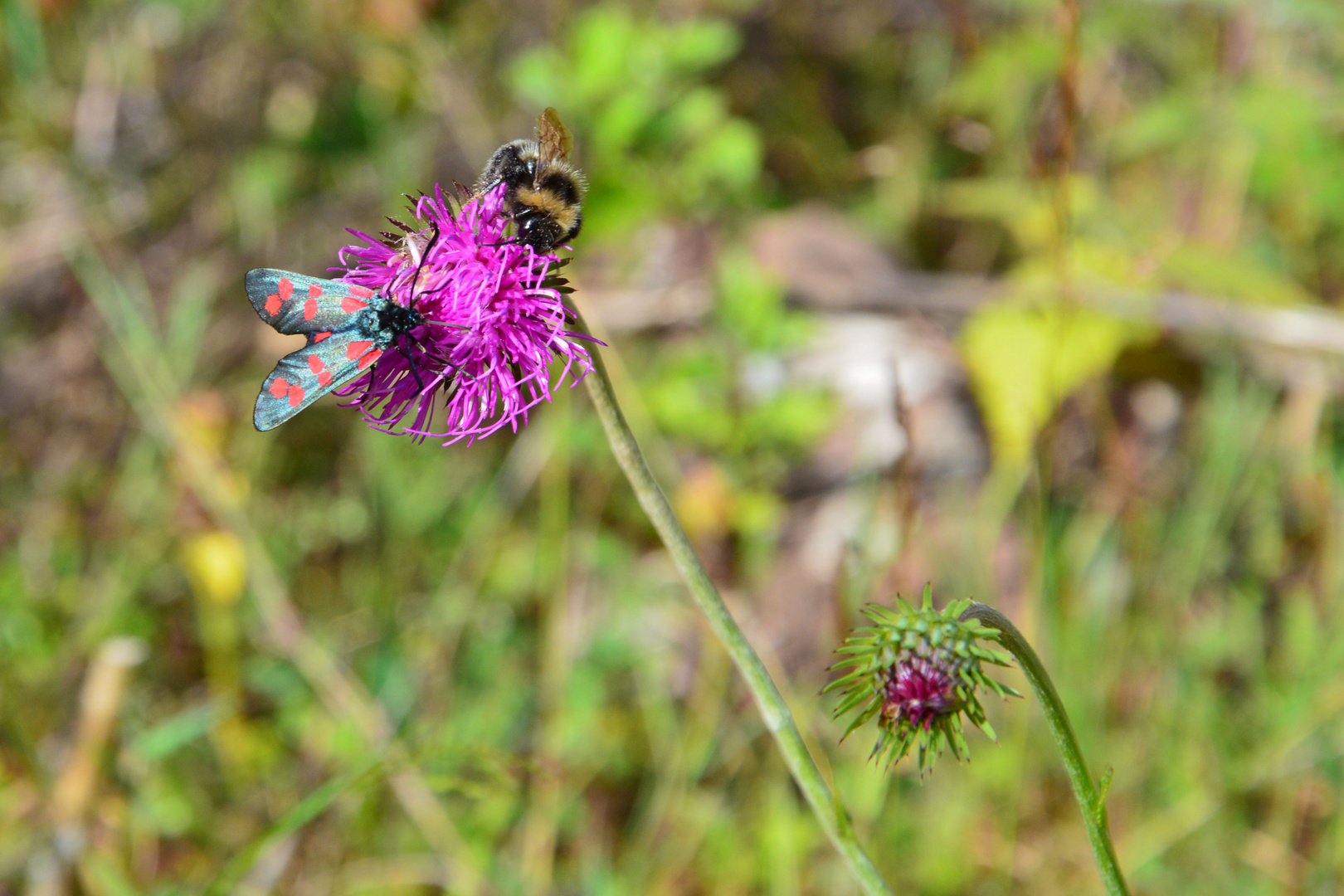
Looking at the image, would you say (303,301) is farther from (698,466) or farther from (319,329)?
(698,466)

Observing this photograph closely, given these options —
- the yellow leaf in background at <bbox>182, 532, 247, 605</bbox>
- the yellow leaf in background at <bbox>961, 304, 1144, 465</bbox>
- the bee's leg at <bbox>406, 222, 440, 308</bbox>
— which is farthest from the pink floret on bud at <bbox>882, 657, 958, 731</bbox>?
the yellow leaf in background at <bbox>182, 532, 247, 605</bbox>

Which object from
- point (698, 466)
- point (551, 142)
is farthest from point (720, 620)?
point (698, 466)

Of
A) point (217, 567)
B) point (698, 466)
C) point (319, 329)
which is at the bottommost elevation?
point (698, 466)

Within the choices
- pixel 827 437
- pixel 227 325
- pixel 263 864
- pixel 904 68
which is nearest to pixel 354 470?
pixel 227 325

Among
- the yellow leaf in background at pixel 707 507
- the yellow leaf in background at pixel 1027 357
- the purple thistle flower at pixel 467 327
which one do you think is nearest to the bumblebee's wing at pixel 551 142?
A: the purple thistle flower at pixel 467 327

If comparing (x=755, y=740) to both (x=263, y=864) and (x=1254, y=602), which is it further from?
(x=1254, y=602)

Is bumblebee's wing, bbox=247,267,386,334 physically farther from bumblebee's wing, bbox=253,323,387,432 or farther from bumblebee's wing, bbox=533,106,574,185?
bumblebee's wing, bbox=533,106,574,185
